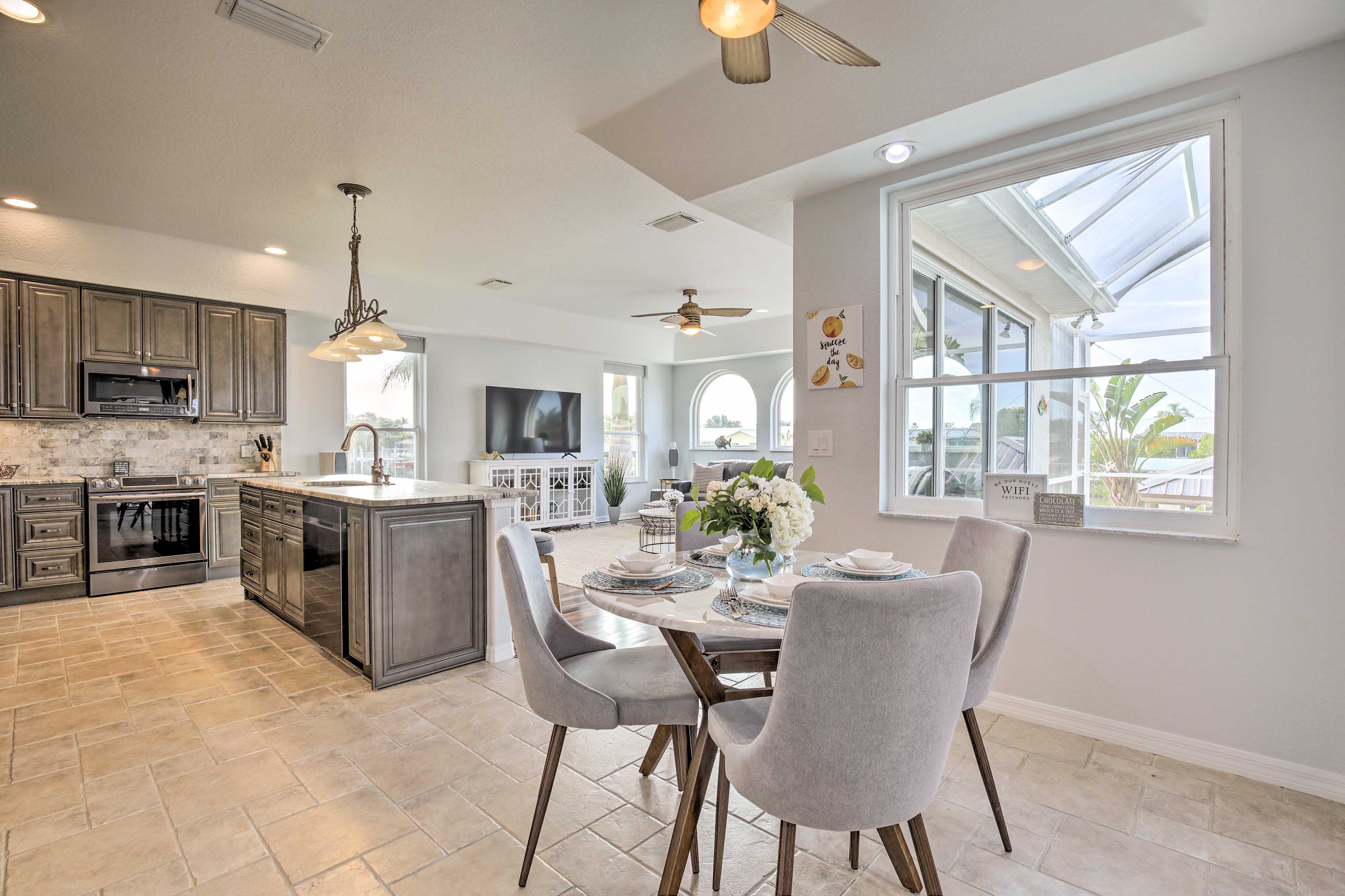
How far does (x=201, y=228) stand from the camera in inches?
187

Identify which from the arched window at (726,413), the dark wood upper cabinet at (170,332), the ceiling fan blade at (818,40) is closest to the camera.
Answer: the ceiling fan blade at (818,40)

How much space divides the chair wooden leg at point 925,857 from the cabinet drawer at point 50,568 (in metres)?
5.89

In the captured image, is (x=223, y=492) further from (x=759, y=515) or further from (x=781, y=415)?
(x=781, y=415)

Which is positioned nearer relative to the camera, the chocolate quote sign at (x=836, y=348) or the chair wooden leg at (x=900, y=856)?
the chair wooden leg at (x=900, y=856)

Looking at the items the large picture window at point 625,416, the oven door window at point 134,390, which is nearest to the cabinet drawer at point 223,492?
the oven door window at point 134,390

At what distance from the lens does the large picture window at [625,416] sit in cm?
909

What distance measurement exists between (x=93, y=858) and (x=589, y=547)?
5.05 metres

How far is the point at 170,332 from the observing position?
16.8 ft

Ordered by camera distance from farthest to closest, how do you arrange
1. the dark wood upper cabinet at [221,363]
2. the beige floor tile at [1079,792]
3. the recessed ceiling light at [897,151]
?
the dark wood upper cabinet at [221,363]
the recessed ceiling light at [897,151]
the beige floor tile at [1079,792]

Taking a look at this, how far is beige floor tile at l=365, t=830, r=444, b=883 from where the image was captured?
67.1 inches

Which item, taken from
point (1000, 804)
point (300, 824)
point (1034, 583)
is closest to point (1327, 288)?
point (1034, 583)

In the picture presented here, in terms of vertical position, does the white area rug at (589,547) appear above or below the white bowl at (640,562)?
below

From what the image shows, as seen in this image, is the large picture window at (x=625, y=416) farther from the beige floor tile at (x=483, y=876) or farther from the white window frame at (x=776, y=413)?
the beige floor tile at (x=483, y=876)

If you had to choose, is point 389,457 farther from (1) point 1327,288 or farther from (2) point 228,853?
(1) point 1327,288
